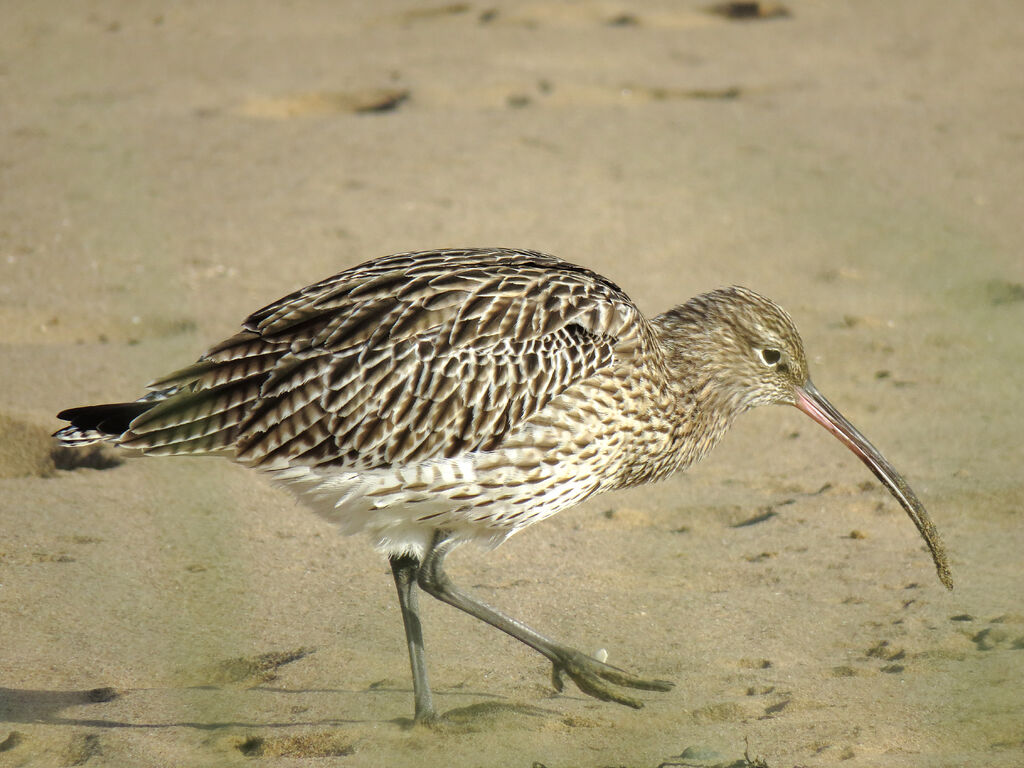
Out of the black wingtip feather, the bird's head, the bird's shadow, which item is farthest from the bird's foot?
the black wingtip feather

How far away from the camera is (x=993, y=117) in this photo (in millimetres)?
10672

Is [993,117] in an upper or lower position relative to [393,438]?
lower

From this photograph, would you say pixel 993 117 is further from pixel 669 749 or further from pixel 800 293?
pixel 669 749

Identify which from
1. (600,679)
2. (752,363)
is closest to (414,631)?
(600,679)

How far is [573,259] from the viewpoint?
8.37 m

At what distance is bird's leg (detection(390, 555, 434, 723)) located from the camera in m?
4.58

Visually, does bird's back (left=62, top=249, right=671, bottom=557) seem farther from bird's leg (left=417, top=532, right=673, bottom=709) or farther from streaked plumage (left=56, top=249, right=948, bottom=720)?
bird's leg (left=417, top=532, right=673, bottom=709)

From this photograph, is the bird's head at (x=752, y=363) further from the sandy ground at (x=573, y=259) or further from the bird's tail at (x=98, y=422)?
the bird's tail at (x=98, y=422)

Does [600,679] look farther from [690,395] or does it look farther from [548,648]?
[690,395]

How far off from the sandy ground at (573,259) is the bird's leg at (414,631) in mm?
117

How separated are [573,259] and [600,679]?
4135 millimetres

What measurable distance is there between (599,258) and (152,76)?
5.13 meters

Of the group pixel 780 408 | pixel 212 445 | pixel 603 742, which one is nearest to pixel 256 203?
pixel 780 408

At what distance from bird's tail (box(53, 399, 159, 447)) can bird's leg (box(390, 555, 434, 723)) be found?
Answer: 1.05m
